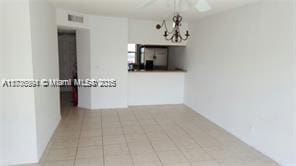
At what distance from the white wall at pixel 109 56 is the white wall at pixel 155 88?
364mm

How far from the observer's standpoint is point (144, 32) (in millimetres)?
5684

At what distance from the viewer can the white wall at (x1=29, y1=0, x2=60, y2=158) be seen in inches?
110

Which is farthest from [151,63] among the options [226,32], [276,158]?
[276,158]

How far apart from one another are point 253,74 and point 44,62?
10.7 feet

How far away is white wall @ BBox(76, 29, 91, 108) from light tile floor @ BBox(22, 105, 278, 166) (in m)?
0.61

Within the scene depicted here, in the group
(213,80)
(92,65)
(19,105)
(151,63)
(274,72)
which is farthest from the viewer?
(151,63)

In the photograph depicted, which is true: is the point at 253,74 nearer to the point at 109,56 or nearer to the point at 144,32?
the point at 144,32

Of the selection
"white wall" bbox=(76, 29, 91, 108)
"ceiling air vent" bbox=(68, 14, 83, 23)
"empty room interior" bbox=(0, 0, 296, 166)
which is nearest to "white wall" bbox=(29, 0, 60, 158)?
"empty room interior" bbox=(0, 0, 296, 166)

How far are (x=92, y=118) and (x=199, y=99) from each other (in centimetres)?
261

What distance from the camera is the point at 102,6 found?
402 centimetres

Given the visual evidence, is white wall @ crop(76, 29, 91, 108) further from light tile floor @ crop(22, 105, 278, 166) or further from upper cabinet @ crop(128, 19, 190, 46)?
upper cabinet @ crop(128, 19, 190, 46)

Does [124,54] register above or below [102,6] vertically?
below

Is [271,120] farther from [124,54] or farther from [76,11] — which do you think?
[76,11]

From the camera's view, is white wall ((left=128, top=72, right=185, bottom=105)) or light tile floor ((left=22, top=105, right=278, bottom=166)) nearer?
light tile floor ((left=22, top=105, right=278, bottom=166))
